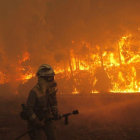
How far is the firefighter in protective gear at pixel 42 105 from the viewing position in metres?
4.33

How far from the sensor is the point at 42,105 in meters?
4.47

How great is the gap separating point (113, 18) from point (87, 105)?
1825 cm

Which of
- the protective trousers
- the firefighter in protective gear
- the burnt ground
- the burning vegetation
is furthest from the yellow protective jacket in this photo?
the burning vegetation

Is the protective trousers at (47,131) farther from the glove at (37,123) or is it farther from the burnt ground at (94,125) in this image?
the burnt ground at (94,125)

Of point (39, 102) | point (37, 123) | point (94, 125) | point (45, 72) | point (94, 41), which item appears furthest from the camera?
point (94, 41)

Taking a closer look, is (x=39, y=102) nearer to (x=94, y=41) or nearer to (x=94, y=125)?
(x=94, y=125)

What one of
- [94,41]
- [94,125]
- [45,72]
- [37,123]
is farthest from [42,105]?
[94,41]

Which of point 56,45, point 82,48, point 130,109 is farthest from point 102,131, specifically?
point 56,45

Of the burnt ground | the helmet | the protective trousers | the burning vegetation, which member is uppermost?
the burning vegetation

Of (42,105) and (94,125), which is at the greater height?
(42,105)

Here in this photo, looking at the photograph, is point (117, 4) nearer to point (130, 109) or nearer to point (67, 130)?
point (130, 109)

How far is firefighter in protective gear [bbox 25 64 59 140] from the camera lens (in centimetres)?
433

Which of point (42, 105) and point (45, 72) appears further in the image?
point (45, 72)

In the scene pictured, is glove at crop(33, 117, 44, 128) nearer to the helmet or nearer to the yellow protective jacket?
the yellow protective jacket
